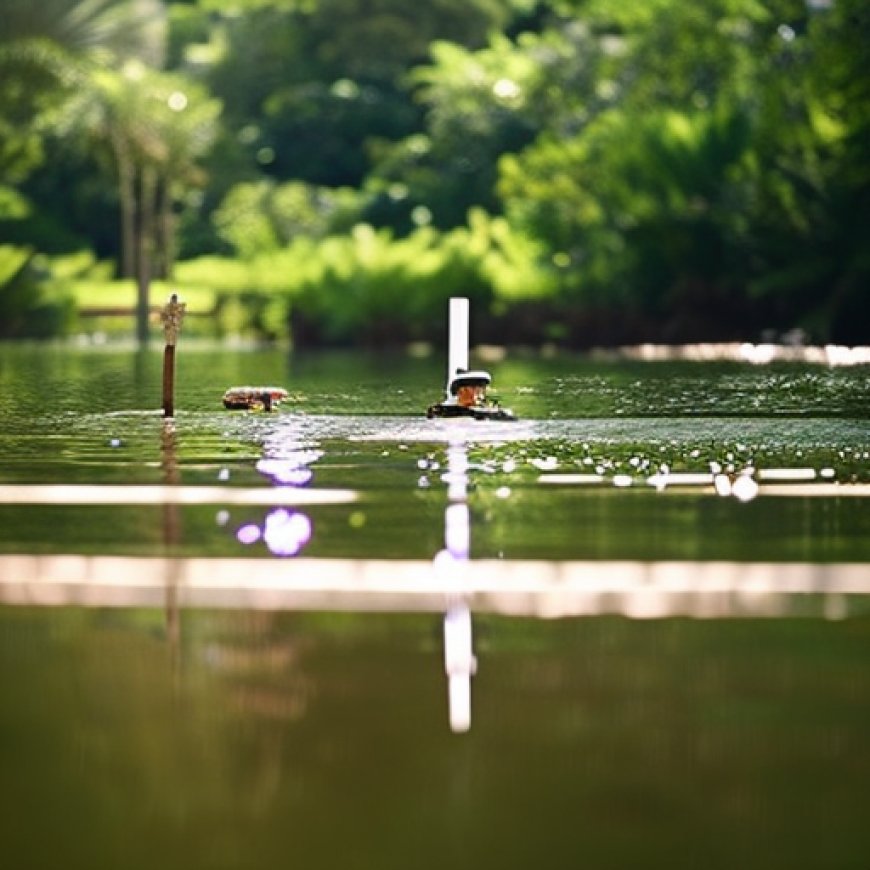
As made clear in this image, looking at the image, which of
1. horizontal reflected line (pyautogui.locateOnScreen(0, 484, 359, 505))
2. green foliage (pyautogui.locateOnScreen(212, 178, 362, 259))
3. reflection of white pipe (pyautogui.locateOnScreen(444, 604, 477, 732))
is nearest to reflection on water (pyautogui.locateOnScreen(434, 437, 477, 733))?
reflection of white pipe (pyautogui.locateOnScreen(444, 604, 477, 732))

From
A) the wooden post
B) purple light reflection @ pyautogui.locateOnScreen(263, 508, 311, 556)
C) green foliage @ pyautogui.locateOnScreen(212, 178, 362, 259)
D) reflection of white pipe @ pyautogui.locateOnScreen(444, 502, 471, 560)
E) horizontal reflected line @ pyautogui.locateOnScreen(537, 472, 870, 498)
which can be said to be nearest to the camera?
reflection of white pipe @ pyautogui.locateOnScreen(444, 502, 471, 560)

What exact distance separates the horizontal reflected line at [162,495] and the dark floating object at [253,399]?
10236 mm

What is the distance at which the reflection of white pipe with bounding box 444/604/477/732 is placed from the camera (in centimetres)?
825

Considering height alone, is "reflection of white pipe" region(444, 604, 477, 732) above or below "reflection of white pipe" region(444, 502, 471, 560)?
above

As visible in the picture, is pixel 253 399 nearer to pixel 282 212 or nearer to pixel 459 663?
pixel 459 663

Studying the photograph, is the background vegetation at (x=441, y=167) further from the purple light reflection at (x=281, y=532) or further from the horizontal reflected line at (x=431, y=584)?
the horizontal reflected line at (x=431, y=584)

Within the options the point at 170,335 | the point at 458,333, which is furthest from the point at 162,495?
the point at 170,335

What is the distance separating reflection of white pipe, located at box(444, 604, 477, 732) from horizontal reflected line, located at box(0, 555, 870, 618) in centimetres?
29

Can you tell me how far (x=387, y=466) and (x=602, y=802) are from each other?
1259 cm

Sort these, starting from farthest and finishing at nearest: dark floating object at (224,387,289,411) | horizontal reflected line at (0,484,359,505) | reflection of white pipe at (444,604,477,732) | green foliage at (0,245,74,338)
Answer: green foliage at (0,245,74,338)
dark floating object at (224,387,289,411)
horizontal reflected line at (0,484,359,505)
reflection of white pipe at (444,604,477,732)

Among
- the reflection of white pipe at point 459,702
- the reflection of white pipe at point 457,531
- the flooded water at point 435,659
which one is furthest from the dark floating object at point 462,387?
the reflection of white pipe at point 459,702

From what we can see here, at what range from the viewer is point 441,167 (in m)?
87.5

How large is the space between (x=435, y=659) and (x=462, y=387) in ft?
53.3

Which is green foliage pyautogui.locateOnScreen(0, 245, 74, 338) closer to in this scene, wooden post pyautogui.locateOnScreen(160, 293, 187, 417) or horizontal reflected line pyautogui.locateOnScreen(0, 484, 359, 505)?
wooden post pyautogui.locateOnScreen(160, 293, 187, 417)
